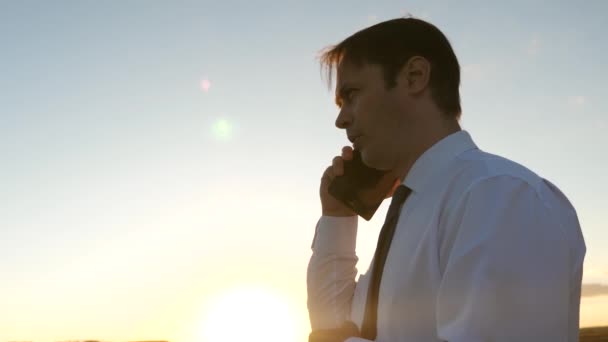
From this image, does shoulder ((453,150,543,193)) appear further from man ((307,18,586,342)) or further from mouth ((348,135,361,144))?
mouth ((348,135,361,144))

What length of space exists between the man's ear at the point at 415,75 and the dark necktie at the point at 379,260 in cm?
44

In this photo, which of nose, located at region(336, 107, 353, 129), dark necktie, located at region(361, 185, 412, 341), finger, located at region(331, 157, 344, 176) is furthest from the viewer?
finger, located at region(331, 157, 344, 176)

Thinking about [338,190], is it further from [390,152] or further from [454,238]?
[454,238]

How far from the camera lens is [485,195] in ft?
5.96

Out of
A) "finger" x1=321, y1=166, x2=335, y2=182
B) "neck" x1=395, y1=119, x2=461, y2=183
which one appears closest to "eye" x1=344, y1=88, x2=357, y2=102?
"neck" x1=395, y1=119, x2=461, y2=183

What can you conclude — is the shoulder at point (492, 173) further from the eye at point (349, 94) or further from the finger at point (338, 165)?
the finger at point (338, 165)

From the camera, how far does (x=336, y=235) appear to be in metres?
3.31

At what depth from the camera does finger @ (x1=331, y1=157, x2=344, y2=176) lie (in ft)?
11.2


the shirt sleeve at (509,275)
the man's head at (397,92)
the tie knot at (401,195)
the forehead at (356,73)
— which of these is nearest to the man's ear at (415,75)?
the man's head at (397,92)

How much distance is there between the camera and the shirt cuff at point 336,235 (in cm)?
329

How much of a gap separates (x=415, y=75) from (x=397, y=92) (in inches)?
4.3

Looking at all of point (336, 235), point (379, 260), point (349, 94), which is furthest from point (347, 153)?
point (379, 260)

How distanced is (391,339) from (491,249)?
0.59m

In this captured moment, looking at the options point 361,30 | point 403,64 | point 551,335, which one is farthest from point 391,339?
point 361,30
